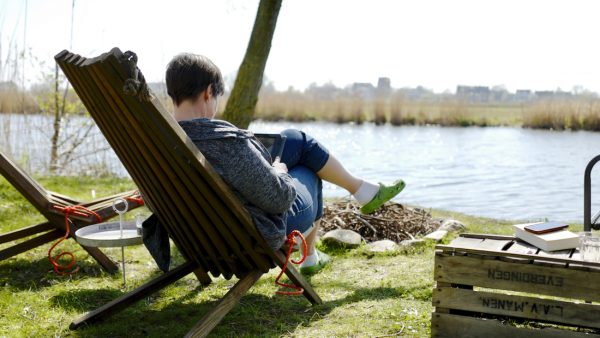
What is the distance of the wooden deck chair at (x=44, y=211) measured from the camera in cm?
357

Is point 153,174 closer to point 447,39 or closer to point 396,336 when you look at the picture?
point 396,336

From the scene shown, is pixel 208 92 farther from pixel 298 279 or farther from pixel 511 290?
pixel 511 290

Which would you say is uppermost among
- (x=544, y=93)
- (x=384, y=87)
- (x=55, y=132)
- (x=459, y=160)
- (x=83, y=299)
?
(x=384, y=87)

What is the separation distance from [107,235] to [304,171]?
3.61 feet

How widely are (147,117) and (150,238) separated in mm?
953

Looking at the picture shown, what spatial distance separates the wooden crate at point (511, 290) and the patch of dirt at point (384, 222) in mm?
2301

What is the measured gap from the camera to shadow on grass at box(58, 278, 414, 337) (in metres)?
2.86

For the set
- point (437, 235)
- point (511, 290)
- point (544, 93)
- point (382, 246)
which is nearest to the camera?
point (511, 290)

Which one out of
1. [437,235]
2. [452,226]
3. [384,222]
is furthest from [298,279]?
[452,226]

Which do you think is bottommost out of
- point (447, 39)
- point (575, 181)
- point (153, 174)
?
point (575, 181)

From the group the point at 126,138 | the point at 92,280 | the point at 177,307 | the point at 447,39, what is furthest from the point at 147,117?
the point at 447,39

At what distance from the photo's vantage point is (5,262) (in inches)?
158

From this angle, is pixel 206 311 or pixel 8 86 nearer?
pixel 206 311

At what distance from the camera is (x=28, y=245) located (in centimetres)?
371
